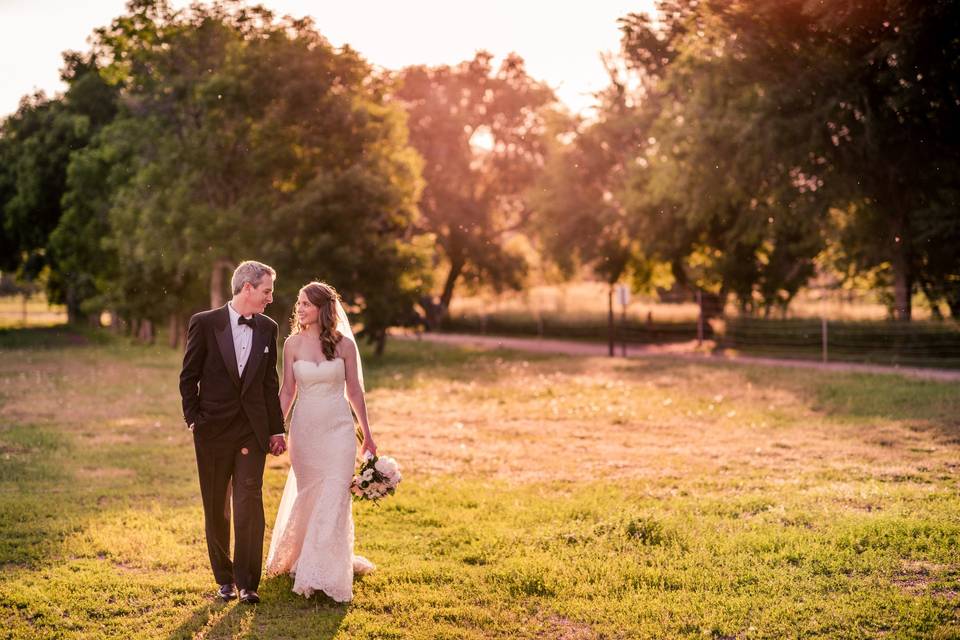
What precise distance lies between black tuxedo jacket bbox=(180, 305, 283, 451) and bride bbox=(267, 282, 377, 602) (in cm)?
33

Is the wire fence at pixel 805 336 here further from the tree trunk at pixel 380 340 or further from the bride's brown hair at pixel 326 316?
the bride's brown hair at pixel 326 316

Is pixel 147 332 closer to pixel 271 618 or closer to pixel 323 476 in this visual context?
pixel 323 476

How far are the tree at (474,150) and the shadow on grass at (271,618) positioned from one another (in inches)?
1511

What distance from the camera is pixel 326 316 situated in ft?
22.1

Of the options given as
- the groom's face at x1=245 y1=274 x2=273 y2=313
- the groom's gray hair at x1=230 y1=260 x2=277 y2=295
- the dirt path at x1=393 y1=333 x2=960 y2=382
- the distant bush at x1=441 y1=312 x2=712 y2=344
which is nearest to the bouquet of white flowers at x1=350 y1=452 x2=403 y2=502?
the groom's face at x1=245 y1=274 x2=273 y2=313

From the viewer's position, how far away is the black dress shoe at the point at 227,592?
675 cm

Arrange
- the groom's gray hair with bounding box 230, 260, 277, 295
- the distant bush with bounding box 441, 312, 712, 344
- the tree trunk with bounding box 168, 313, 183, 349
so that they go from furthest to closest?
the tree trunk with bounding box 168, 313, 183, 349
the distant bush with bounding box 441, 312, 712, 344
the groom's gray hair with bounding box 230, 260, 277, 295

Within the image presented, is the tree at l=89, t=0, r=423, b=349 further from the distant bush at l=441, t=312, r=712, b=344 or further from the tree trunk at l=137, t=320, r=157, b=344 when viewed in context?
the tree trunk at l=137, t=320, r=157, b=344

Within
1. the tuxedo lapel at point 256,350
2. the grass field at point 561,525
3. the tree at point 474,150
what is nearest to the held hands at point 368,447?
the grass field at point 561,525

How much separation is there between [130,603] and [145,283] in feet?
101

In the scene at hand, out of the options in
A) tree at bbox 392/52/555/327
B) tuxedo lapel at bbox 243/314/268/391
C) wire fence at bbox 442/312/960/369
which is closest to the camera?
tuxedo lapel at bbox 243/314/268/391

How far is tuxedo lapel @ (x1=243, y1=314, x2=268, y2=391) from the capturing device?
645 cm

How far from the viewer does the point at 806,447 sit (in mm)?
12680

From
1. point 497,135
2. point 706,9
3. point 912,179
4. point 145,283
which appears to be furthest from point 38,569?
point 497,135
